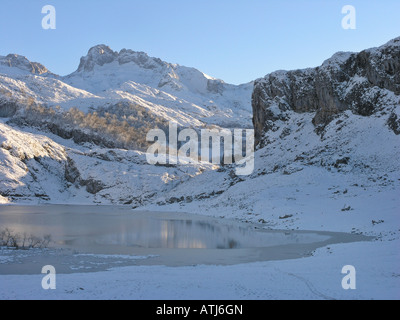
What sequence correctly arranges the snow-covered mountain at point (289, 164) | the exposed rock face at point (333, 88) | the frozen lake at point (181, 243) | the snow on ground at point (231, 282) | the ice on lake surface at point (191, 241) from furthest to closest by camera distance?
1. the exposed rock face at point (333, 88)
2. the snow-covered mountain at point (289, 164)
3. the ice on lake surface at point (191, 241)
4. the frozen lake at point (181, 243)
5. the snow on ground at point (231, 282)

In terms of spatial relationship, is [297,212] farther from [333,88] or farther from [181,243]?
[333,88]

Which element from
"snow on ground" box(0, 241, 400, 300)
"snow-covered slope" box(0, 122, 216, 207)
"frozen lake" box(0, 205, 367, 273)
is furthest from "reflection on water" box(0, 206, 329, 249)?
"snow-covered slope" box(0, 122, 216, 207)

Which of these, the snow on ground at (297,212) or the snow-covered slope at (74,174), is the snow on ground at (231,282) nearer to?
the snow on ground at (297,212)

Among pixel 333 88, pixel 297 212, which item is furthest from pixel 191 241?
pixel 333 88

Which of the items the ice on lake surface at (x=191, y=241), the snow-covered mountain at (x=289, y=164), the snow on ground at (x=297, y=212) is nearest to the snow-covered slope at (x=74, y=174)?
the snow-covered mountain at (x=289, y=164)

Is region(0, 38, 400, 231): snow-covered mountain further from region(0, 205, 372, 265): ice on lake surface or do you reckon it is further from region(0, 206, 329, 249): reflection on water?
region(0, 205, 372, 265): ice on lake surface

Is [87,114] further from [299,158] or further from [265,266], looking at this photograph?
[265,266]

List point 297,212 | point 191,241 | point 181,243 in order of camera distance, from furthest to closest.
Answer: point 297,212
point 191,241
point 181,243

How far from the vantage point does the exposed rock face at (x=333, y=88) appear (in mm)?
65688

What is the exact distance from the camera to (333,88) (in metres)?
74.9

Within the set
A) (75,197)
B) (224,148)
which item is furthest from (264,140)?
(224,148)

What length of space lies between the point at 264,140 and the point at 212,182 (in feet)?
51.7

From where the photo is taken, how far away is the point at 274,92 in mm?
92000
